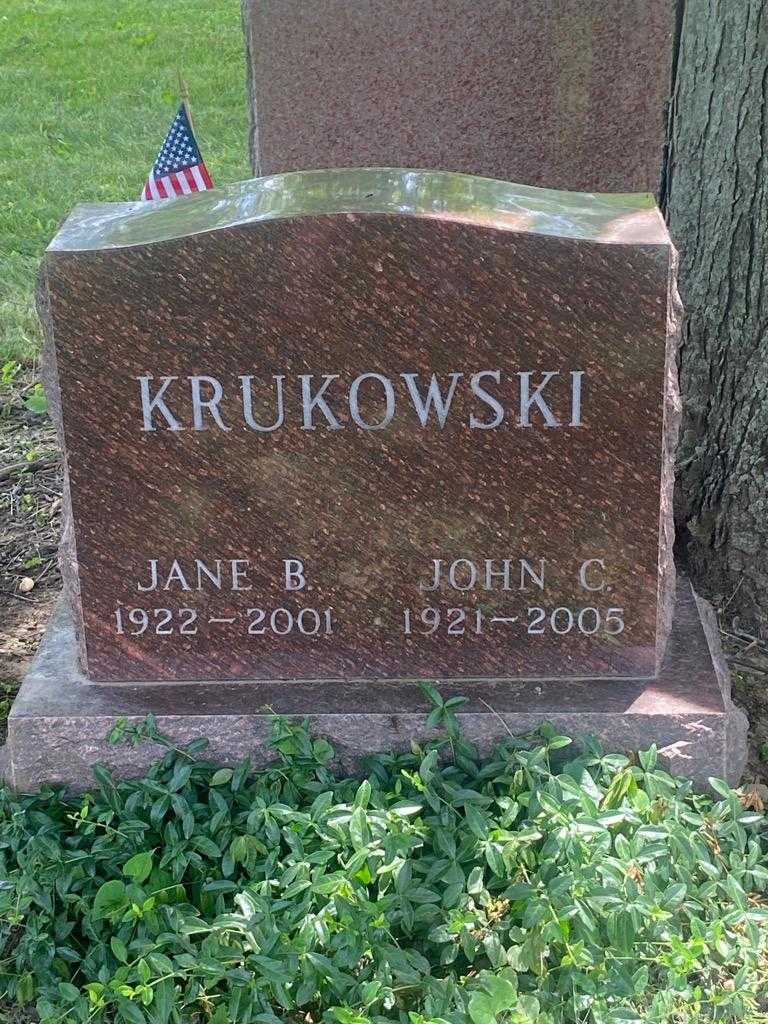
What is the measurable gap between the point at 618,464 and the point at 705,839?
80cm

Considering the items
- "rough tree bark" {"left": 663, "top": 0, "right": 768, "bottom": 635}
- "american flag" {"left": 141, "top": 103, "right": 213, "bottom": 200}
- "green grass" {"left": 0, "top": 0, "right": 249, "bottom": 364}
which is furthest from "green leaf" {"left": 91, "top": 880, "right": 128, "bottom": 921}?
"green grass" {"left": 0, "top": 0, "right": 249, "bottom": 364}

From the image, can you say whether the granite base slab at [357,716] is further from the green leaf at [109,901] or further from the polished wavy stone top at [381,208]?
the polished wavy stone top at [381,208]

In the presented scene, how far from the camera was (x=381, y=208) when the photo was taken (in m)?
2.69

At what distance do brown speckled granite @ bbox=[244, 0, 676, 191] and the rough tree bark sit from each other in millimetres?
512

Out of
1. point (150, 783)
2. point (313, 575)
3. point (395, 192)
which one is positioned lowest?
point (150, 783)

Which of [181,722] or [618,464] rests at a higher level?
[618,464]

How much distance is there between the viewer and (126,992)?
237cm

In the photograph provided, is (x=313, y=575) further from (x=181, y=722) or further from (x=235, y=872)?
(x=235, y=872)

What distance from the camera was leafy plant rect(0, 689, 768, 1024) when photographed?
238 centimetres

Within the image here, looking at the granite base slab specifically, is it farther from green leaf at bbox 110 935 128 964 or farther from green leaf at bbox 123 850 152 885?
green leaf at bbox 110 935 128 964

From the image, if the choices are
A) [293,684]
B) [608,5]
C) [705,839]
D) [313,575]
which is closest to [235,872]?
[293,684]

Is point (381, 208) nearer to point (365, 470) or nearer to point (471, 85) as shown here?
point (365, 470)

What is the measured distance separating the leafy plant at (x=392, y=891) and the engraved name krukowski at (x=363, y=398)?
2.08ft

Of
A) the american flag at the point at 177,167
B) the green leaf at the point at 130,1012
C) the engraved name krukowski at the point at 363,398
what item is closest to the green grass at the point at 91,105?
the american flag at the point at 177,167
